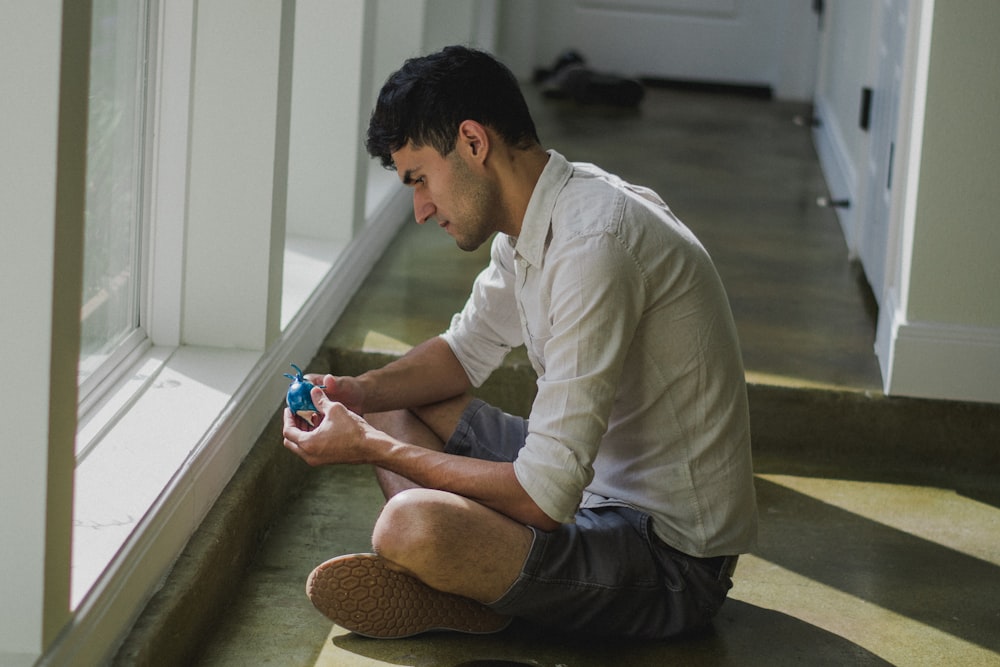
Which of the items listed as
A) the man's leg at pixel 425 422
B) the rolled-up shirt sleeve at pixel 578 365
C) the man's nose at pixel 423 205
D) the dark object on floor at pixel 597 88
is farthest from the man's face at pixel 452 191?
the dark object on floor at pixel 597 88

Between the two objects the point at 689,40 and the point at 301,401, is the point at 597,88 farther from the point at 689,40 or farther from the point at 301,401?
the point at 301,401

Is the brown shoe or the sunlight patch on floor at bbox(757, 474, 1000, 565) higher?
the brown shoe

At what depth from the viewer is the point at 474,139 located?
193 cm

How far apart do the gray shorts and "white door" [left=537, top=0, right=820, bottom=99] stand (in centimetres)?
526

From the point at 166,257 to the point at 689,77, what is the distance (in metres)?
5.08

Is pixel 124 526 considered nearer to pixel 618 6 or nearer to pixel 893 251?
pixel 893 251

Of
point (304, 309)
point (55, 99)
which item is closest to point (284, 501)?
point (304, 309)

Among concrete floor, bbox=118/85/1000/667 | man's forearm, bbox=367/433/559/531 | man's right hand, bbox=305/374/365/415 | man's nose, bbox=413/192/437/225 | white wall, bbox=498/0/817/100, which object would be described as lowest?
concrete floor, bbox=118/85/1000/667

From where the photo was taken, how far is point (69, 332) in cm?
149

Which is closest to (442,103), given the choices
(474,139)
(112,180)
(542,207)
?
(474,139)

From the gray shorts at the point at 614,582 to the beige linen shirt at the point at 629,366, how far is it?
0.03 meters

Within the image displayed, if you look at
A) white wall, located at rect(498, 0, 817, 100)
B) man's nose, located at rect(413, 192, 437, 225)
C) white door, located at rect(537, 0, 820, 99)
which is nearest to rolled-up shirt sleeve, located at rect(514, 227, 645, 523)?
man's nose, located at rect(413, 192, 437, 225)

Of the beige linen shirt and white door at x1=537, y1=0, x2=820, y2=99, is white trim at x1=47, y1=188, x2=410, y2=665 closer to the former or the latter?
the beige linen shirt

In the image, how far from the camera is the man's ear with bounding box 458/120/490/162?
1.92 meters
